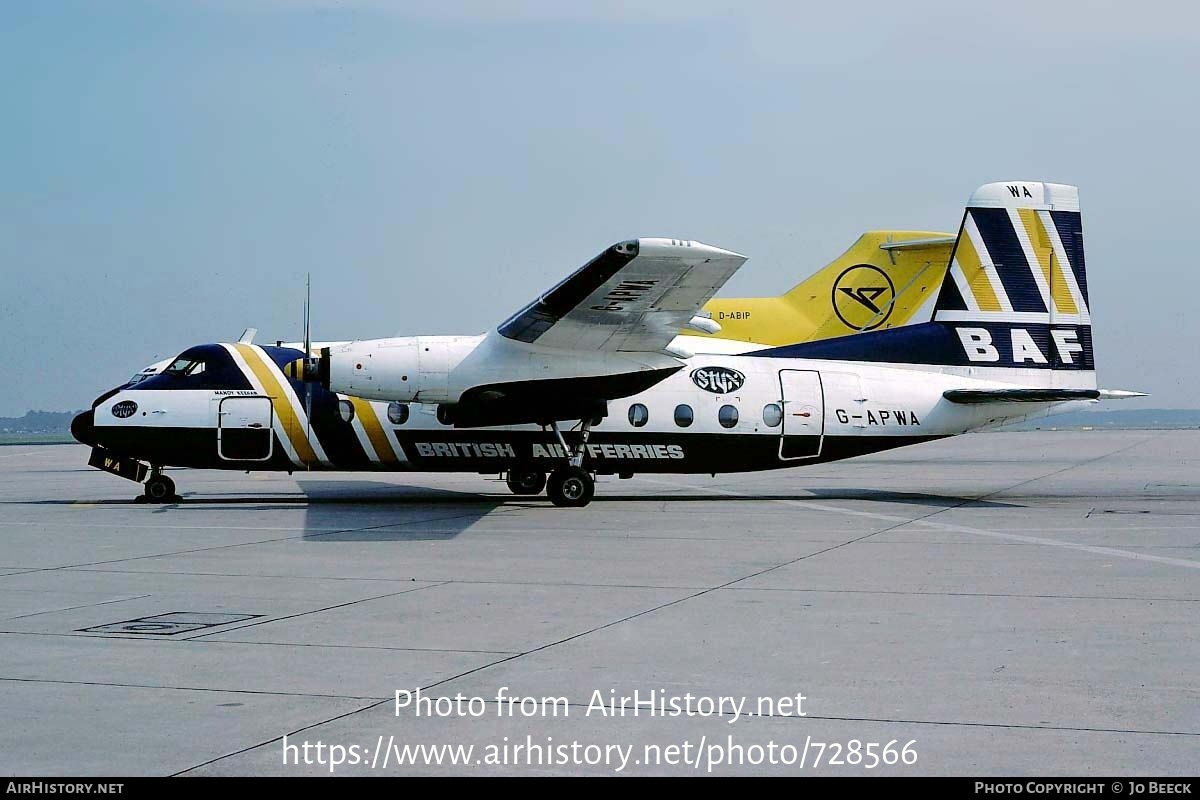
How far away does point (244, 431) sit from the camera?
20.6 meters

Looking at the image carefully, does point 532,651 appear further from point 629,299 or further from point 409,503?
point 409,503

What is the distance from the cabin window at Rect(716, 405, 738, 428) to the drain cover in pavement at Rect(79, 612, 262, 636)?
41.7ft

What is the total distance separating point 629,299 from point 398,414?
5467 mm

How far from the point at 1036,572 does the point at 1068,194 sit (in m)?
12.6

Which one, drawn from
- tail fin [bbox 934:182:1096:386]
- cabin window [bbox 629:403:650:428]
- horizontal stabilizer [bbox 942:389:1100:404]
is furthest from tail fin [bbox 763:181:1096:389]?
cabin window [bbox 629:403:650:428]

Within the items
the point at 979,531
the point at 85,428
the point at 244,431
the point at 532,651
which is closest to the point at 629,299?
the point at 979,531

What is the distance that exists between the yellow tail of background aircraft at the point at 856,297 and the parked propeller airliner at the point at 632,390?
1520 centimetres

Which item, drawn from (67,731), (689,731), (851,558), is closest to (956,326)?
(851,558)

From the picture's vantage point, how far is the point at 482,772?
5.26 metres

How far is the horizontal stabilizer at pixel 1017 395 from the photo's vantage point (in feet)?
→ 67.8

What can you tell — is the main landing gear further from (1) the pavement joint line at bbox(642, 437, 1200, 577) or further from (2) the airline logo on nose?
A: (2) the airline logo on nose

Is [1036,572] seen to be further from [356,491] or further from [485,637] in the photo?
[356,491]

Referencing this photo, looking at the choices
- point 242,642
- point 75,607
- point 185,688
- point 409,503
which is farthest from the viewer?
point 409,503

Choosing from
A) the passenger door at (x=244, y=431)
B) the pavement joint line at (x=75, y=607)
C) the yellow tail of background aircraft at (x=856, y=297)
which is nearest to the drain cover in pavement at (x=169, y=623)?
the pavement joint line at (x=75, y=607)
